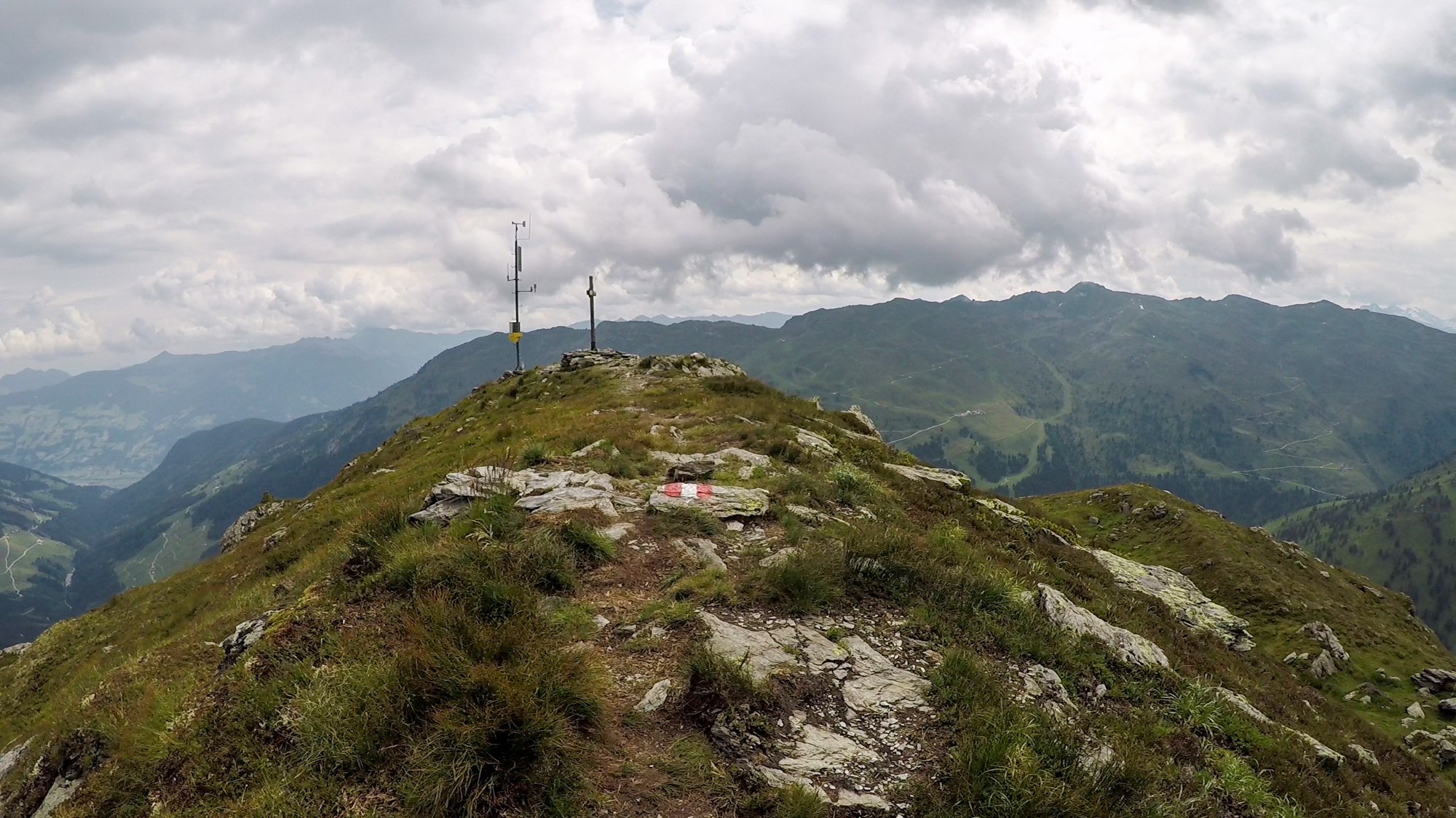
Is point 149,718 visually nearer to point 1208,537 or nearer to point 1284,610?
point 1284,610

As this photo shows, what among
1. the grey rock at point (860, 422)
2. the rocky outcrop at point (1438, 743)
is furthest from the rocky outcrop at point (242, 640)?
the rocky outcrop at point (1438, 743)

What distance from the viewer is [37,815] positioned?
789 centimetres

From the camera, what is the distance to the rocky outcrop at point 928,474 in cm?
2203

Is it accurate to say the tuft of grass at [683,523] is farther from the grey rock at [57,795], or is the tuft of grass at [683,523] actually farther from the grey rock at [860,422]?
the grey rock at [860,422]

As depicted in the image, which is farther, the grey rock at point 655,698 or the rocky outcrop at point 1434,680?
the rocky outcrop at point 1434,680

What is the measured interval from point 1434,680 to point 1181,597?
20548 mm

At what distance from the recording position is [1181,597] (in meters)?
32.2

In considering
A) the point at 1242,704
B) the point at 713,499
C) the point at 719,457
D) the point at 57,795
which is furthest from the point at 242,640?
the point at 1242,704

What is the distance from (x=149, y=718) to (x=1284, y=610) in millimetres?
55171

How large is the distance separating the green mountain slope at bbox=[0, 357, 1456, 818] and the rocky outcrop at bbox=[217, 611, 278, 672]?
8 centimetres

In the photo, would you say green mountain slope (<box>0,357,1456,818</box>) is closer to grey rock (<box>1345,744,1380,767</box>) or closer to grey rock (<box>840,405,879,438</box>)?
grey rock (<box>1345,744,1380,767</box>)

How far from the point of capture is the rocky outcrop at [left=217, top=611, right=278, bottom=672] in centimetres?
871

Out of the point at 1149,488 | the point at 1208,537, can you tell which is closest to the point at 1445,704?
the point at 1208,537

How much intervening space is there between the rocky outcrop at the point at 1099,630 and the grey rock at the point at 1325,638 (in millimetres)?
36235
